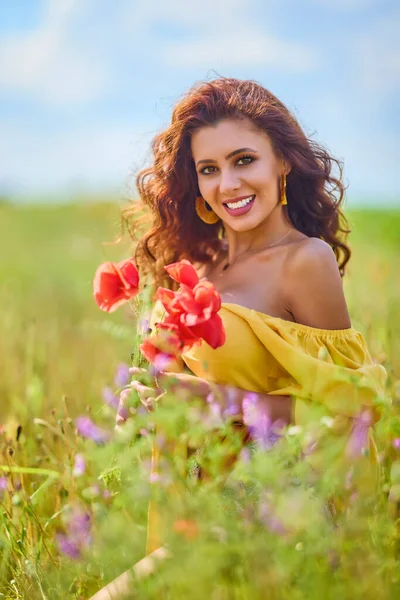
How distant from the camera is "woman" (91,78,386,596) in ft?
7.63

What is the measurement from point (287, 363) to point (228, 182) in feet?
2.38

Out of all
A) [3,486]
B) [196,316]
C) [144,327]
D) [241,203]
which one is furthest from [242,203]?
[3,486]

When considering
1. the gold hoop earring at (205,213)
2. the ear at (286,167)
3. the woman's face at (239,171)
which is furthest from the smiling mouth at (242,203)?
the gold hoop earring at (205,213)

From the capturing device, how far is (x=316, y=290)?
246cm

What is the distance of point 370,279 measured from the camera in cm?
590

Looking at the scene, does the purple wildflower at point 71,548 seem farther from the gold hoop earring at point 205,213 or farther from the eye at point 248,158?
the gold hoop earring at point 205,213

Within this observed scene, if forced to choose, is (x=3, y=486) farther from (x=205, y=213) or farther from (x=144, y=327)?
(x=205, y=213)

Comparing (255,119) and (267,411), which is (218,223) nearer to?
(255,119)

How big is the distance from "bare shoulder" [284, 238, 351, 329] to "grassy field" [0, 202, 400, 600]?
335mm

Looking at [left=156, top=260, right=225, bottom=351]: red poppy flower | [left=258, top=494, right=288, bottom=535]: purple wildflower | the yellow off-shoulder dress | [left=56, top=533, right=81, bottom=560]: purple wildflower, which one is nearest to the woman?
the yellow off-shoulder dress

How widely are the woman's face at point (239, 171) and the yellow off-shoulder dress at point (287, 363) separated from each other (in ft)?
1.38

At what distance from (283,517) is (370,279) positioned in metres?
4.74

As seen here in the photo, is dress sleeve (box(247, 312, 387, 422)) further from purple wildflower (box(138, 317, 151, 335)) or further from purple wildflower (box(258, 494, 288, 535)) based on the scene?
purple wildflower (box(258, 494, 288, 535))

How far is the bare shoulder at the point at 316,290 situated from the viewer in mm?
2469
